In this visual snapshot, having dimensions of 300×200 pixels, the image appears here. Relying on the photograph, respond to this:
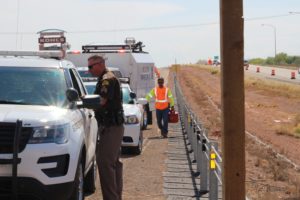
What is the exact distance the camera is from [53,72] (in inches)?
289

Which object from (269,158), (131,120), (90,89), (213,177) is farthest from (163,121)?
(213,177)

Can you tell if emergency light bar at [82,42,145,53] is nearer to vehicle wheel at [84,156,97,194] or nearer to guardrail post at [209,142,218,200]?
vehicle wheel at [84,156,97,194]

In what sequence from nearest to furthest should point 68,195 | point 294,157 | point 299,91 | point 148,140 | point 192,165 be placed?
point 68,195 < point 192,165 < point 294,157 < point 148,140 < point 299,91

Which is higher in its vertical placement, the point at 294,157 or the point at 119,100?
the point at 119,100

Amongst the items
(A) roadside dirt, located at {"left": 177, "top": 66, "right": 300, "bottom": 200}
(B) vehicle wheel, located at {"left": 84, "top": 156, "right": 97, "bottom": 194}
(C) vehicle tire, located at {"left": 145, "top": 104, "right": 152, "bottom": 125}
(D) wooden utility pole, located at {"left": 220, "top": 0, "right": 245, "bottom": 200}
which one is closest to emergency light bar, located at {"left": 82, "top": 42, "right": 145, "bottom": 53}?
(C) vehicle tire, located at {"left": 145, "top": 104, "right": 152, "bottom": 125}

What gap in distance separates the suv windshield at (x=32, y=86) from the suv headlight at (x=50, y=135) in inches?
30.6

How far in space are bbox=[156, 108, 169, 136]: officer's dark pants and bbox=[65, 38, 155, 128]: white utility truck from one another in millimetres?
2189

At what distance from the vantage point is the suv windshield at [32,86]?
688cm

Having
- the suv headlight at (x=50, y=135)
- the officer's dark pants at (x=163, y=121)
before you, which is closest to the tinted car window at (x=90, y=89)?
the officer's dark pants at (x=163, y=121)

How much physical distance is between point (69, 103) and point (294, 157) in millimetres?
9032

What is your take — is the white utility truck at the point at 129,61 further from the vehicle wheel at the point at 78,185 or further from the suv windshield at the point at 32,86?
the vehicle wheel at the point at 78,185

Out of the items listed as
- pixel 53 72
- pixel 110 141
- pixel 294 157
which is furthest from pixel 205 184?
pixel 294 157

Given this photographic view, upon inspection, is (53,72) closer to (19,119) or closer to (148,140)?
(19,119)

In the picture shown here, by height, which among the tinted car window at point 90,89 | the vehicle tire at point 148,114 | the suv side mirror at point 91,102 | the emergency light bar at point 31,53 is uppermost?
the emergency light bar at point 31,53
